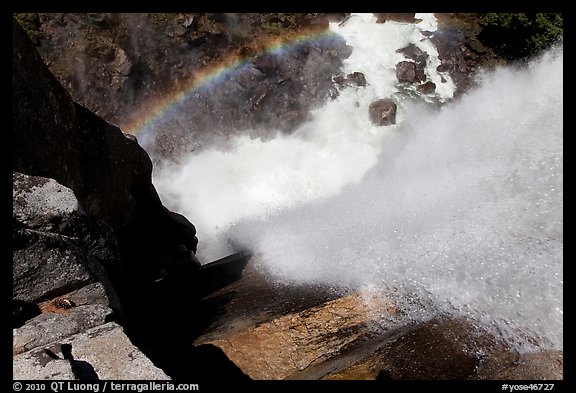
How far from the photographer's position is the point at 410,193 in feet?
49.3

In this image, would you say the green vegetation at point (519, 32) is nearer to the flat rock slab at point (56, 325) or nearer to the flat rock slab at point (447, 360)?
the flat rock slab at point (447, 360)

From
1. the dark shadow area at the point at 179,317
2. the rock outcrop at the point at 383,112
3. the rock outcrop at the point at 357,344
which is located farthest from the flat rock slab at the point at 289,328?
the rock outcrop at the point at 383,112

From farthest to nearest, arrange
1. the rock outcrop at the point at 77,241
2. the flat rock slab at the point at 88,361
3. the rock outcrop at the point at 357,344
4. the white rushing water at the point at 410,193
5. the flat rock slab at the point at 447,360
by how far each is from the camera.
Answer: the white rushing water at the point at 410,193 → the rock outcrop at the point at 357,344 → the flat rock slab at the point at 447,360 → the rock outcrop at the point at 77,241 → the flat rock slab at the point at 88,361

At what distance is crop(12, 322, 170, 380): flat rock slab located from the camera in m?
3.69

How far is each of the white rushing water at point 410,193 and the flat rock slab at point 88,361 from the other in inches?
201

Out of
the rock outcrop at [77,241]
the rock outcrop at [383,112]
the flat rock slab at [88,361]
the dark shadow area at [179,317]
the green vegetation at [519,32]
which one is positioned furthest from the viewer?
the rock outcrop at [383,112]

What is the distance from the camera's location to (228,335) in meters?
6.66

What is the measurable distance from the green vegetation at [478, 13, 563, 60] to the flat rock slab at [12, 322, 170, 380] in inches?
870

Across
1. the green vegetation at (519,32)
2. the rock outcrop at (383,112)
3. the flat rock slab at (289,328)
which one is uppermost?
the green vegetation at (519,32)

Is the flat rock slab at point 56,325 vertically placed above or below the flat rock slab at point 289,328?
above

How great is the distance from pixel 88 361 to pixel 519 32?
23.5 metres

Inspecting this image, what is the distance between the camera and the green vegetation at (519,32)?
1978 cm

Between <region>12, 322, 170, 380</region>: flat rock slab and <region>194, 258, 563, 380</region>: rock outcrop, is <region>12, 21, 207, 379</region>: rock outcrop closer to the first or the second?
Answer: <region>12, 322, 170, 380</region>: flat rock slab
